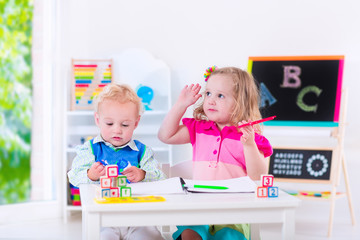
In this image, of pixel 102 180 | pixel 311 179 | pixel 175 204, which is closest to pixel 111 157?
pixel 102 180

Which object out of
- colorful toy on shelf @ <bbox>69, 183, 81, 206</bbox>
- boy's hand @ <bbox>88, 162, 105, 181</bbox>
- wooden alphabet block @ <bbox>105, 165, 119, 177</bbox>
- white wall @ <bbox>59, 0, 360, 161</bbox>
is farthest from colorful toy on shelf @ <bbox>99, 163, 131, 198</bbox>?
white wall @ <bbox>59, 0, 360, 161</bbox>

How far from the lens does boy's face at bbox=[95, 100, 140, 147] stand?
174 centimetres

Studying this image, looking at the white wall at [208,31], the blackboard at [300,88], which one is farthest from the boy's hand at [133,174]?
the white wall at [208,31]

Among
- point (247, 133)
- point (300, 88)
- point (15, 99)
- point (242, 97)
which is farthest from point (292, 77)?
point (15, 99)

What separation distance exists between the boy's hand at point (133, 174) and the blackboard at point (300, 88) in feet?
6.11

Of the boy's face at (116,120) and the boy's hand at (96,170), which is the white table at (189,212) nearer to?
the boy's hand at (96,170)

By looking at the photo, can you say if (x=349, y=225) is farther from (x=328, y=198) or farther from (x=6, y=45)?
(x=6, y=45)

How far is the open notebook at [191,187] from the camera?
4.60 feet

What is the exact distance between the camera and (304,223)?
3.61m

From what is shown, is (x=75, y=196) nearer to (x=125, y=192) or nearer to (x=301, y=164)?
(x=301, y=164)

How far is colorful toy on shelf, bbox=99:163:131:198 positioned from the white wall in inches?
101

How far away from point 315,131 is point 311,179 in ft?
1.10

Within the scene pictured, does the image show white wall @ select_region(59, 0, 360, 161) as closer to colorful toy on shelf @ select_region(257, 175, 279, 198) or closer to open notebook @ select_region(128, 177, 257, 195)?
open notebook @ select_region(128, 177, 257, 195)

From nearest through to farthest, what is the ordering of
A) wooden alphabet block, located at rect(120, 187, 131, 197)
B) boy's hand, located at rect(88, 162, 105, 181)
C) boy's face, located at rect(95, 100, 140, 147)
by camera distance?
wooden alphabet block, located at rect(120, 187, 131, 197)
boy's hand, located at rect(88, 162, 105, 181)
boy's face, located at rect(95, 100, 140, 147)
